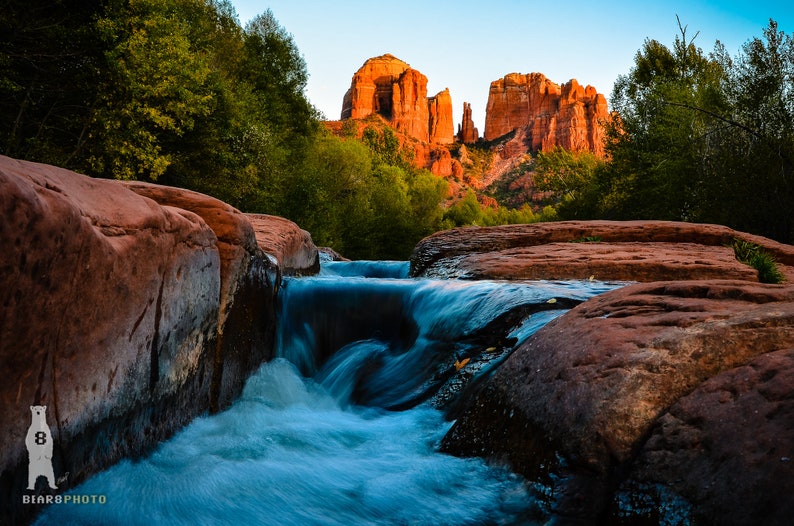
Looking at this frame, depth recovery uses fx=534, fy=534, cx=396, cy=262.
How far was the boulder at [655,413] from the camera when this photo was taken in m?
2.20

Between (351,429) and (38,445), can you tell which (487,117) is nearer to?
(351,429)

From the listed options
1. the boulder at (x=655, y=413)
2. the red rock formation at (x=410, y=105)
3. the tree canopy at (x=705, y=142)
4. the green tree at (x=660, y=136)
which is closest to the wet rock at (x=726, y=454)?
the boulder at (x=655, y=413)

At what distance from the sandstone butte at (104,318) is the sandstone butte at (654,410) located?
7.37ft

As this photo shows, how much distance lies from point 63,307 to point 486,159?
479ft

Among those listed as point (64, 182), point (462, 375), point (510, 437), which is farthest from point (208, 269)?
point (510, 437)

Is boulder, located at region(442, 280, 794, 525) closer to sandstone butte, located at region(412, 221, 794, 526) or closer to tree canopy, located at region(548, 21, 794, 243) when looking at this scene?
sandstone butte, located at region(412, 221, 794, 526)

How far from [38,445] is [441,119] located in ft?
511

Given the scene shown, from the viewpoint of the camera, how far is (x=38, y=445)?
107 inches

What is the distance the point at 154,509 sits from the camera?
318 centimetres

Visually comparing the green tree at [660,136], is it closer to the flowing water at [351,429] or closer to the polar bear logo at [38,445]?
the flowing water at [351,429]

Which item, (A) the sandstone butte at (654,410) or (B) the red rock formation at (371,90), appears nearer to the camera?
(A) the sandstone butte at (654,410)

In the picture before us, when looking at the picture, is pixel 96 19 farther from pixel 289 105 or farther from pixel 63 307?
pixel 289 105

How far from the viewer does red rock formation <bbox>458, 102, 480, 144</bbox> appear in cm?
15725
